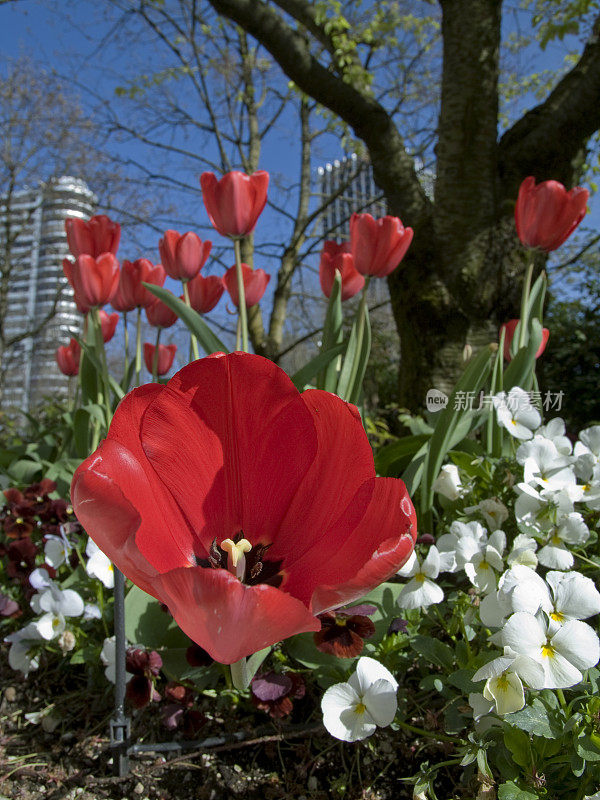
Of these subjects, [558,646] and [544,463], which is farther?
[544,463]

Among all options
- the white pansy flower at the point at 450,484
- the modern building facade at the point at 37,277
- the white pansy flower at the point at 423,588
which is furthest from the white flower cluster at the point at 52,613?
the modern building facade at the point at 37,277

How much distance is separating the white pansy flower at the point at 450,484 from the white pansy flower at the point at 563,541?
0.71 feet

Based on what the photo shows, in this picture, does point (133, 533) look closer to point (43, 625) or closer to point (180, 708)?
point (180, 708)

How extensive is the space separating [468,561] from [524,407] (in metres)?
0.49

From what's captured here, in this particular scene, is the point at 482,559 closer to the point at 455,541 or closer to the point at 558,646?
the point at 455,541

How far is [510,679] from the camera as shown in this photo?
66 cm

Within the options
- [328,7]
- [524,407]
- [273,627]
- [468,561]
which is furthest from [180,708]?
[328,7]

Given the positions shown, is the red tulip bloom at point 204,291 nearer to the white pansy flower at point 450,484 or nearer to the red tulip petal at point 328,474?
the white pansy flower at point 450,484

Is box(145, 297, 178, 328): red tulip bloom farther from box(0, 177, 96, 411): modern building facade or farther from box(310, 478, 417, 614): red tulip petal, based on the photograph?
box(0, 177, 96, 411): modern building facade

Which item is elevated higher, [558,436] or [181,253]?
[181,253]

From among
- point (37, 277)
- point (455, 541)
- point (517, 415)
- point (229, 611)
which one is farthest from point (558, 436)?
point (37, 277)

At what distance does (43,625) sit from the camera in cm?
112

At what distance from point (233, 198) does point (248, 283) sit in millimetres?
459

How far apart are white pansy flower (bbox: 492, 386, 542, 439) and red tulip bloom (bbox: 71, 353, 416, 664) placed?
29.6 inches
